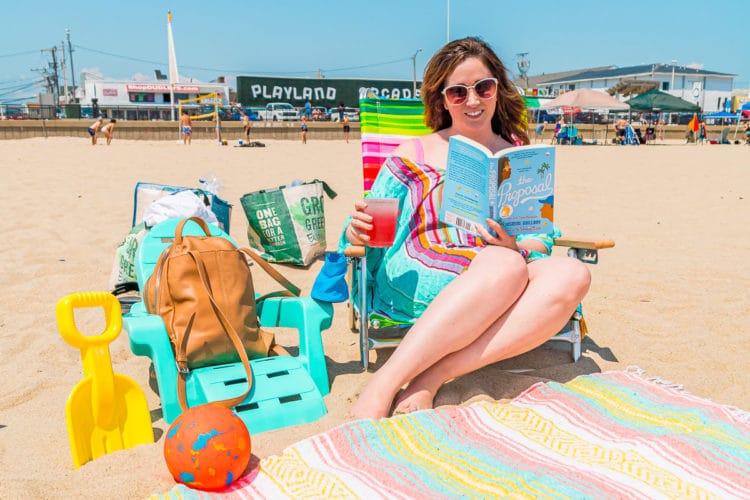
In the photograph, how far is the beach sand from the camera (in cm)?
207

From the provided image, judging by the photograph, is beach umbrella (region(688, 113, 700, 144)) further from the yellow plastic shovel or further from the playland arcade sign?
the yellow plastic shovel

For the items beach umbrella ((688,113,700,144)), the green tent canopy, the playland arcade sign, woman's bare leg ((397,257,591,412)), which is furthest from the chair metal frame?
the playland arcade sign

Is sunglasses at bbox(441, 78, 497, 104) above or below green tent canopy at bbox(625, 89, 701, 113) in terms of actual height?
below

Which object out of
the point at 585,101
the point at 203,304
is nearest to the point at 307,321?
the point at 203,304

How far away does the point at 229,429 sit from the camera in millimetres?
1755

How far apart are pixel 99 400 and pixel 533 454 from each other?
1342 mm

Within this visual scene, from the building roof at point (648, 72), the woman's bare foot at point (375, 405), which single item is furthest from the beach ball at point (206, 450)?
the building roof at point (648, 72)

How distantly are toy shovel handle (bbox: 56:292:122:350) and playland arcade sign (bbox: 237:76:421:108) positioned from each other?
40.7 metres

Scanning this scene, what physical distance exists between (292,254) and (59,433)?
2.48m

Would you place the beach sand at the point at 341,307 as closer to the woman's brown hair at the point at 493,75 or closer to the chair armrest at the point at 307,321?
the chair armrest at the point at 307,321

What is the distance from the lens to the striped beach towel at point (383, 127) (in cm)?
351

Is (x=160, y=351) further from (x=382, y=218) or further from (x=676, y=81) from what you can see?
(x=676, y=81)

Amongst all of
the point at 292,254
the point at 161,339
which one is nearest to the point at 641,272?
the point at 292,254

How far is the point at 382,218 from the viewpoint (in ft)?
7.83
